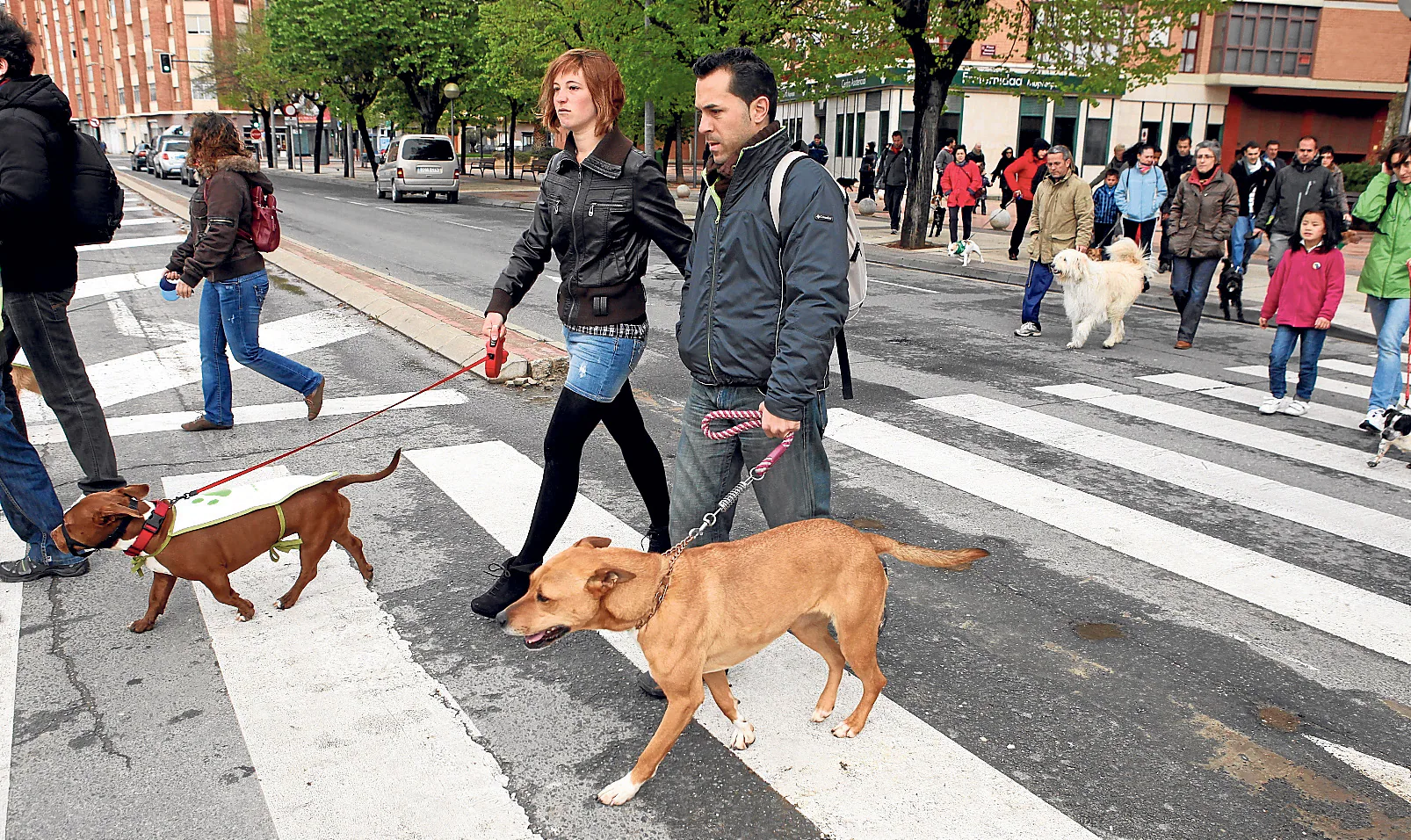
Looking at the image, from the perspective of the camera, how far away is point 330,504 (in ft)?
13.6

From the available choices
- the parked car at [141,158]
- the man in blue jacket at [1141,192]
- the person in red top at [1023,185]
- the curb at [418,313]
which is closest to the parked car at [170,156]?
the parked car at [141,158]

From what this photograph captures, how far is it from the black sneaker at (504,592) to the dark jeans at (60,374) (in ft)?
6.56

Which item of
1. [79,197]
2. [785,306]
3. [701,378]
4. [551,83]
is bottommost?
[701,378]

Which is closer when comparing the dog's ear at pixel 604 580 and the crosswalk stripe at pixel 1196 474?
the dog's ear at pixel 604 580

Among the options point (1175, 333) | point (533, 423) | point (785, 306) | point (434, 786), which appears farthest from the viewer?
point (1175, 333)

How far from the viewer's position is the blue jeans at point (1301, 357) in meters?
7.59

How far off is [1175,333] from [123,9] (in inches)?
4434

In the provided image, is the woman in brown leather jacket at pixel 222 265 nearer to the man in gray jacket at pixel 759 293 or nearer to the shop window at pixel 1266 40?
the man in gray jacket at pixel 759 293

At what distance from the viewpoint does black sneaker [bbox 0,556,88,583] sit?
4316mm

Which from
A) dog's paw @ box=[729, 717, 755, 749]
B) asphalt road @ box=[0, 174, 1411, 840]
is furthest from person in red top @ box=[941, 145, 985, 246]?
dog's paw @ box=[729, 717, 755, 749]

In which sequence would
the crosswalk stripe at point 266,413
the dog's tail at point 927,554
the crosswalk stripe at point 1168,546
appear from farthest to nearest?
the crosswalk stripe at point 266,413, the crosswalk stripe at point 1168,546, the dog's tail at point 927,554

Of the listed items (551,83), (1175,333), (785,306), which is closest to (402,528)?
(551,83)

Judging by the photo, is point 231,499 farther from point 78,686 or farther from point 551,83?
point 551,83

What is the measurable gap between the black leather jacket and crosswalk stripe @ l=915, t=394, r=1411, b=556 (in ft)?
12.2
